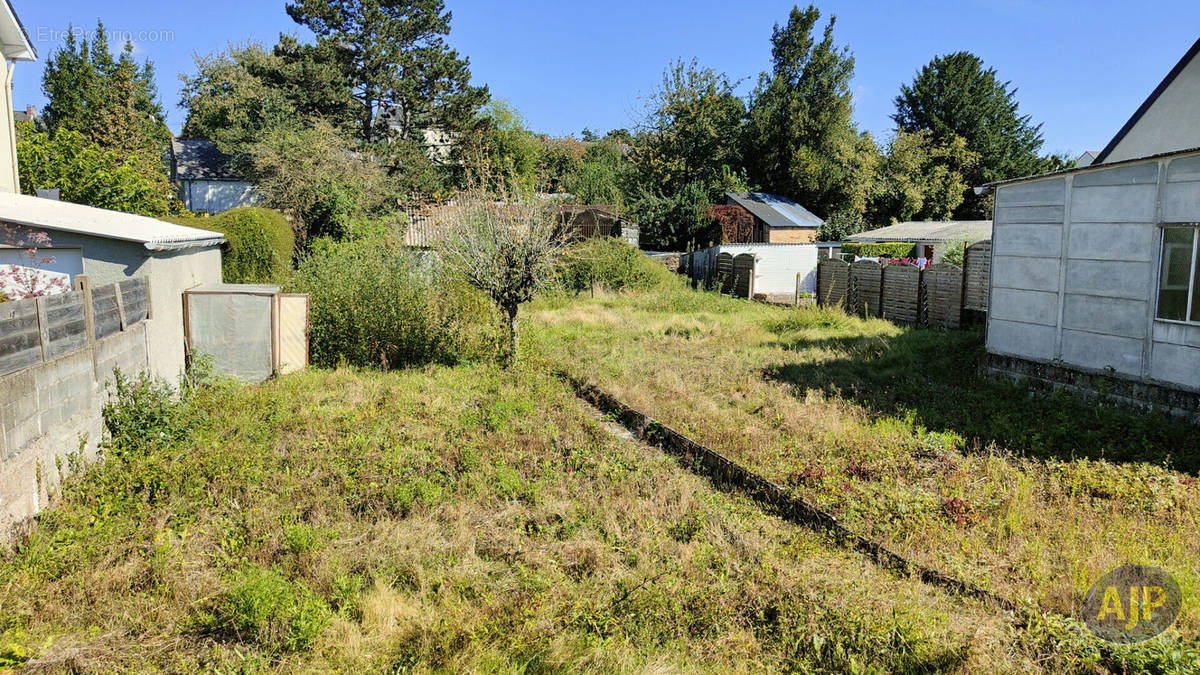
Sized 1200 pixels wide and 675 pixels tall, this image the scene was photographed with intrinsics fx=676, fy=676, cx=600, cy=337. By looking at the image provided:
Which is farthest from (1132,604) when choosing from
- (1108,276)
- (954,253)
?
(954,253)

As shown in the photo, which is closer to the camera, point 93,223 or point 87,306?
point 87,306

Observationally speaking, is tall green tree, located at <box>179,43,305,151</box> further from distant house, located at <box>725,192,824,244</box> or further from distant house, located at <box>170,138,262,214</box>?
distant house, located at <box>725,192,824,244</box>

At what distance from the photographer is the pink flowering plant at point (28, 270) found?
7887mm

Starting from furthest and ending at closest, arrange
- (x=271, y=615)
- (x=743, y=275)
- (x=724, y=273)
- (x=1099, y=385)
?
(x=724, y=273) < (x=743, y=275) < (x=1099, y=385) < (x=271, y=615)

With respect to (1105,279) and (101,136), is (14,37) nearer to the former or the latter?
(1105,279)

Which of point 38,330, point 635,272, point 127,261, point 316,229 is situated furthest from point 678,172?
point 38,330

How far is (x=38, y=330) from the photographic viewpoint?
5598 mm

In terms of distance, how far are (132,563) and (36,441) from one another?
5.05ft

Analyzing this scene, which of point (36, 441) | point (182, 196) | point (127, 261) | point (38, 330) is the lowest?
point (36, 441)

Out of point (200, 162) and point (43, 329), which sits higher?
point (200, 162)

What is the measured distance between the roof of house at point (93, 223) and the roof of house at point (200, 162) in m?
28.3

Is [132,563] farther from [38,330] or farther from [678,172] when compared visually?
[678,172]

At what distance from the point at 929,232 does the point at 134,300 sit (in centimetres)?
3684

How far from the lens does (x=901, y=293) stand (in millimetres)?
17688
